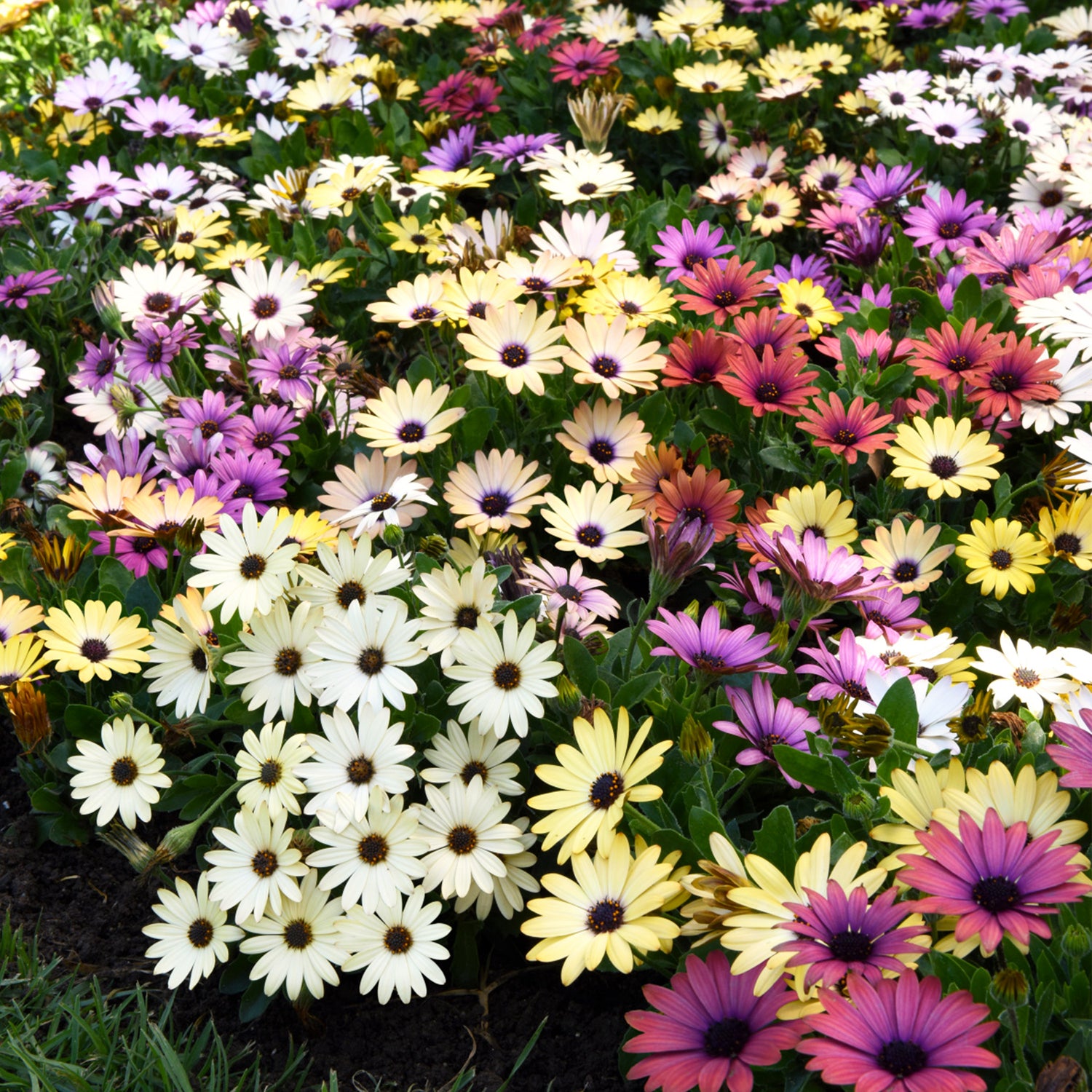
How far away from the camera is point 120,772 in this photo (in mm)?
1954

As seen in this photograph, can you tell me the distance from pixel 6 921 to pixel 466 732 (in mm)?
834

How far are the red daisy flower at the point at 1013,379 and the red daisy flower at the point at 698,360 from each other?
1.58 feet

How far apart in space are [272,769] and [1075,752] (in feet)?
3.86

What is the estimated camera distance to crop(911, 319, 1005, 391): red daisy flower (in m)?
2.29

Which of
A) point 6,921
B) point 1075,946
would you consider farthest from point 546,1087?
point 6,921

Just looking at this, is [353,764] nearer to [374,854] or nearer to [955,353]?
[374,854]

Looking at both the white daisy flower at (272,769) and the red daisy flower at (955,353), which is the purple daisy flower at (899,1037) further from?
the red daisy flower at (955,353)

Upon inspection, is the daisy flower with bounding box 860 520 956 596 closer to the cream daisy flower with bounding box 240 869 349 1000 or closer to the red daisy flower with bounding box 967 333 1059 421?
the red daisy flower with bounding box 967 333 1059 421

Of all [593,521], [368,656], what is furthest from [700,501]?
[368,656]

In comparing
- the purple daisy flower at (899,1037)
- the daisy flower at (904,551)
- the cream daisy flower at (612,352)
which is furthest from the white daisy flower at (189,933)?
the daisy flower at (904,551)

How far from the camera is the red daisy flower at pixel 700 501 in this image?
6.98ft

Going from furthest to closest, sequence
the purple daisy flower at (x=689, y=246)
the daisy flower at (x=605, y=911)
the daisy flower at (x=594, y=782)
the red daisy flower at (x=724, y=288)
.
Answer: the purple daisy flower at (x=689, y=246) → the red daisy flower at (x=724, y=288) → the daisy flower at (x=594, y=782) → the daisy flower at (x=605, y=911)

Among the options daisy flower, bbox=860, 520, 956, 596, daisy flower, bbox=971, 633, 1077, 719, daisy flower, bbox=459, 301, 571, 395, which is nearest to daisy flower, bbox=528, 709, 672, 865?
daisy flower, bbox=971, 633, 1077, 719

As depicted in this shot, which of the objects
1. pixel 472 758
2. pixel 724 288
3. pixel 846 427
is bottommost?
pixel 472 758
